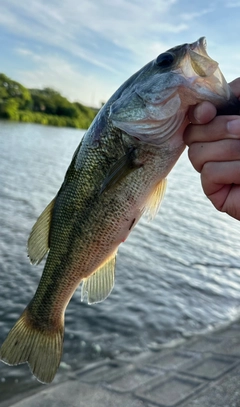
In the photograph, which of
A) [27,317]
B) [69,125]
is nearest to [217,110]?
[27,317]

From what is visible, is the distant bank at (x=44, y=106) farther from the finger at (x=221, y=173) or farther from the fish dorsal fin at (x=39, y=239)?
the finger at (x=221, y=173)

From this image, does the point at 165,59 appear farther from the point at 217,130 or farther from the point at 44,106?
the point at 44,106

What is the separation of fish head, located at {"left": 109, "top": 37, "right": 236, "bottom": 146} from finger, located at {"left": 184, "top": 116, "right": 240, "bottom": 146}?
9 centimetres

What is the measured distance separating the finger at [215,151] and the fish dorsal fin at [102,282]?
3.39 ft

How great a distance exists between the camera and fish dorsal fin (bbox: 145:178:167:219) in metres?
2.67

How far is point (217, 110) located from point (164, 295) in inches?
256

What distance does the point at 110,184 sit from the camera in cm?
254

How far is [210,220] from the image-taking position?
50.6 feet

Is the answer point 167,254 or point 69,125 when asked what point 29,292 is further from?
point 69,125

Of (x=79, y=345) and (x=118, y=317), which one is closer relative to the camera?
(x=79, y=345)

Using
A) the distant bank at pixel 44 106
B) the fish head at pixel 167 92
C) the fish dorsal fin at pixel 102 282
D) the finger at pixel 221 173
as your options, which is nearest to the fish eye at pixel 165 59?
the fish head at pixel 167 92

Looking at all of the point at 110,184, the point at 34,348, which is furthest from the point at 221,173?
the point at 34,348

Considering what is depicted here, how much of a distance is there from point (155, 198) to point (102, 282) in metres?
0.76

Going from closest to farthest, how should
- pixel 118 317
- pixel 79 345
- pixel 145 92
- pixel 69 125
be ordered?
pixel 145 92, pixel 79 345, pixel 118 317, pixel 69 125
